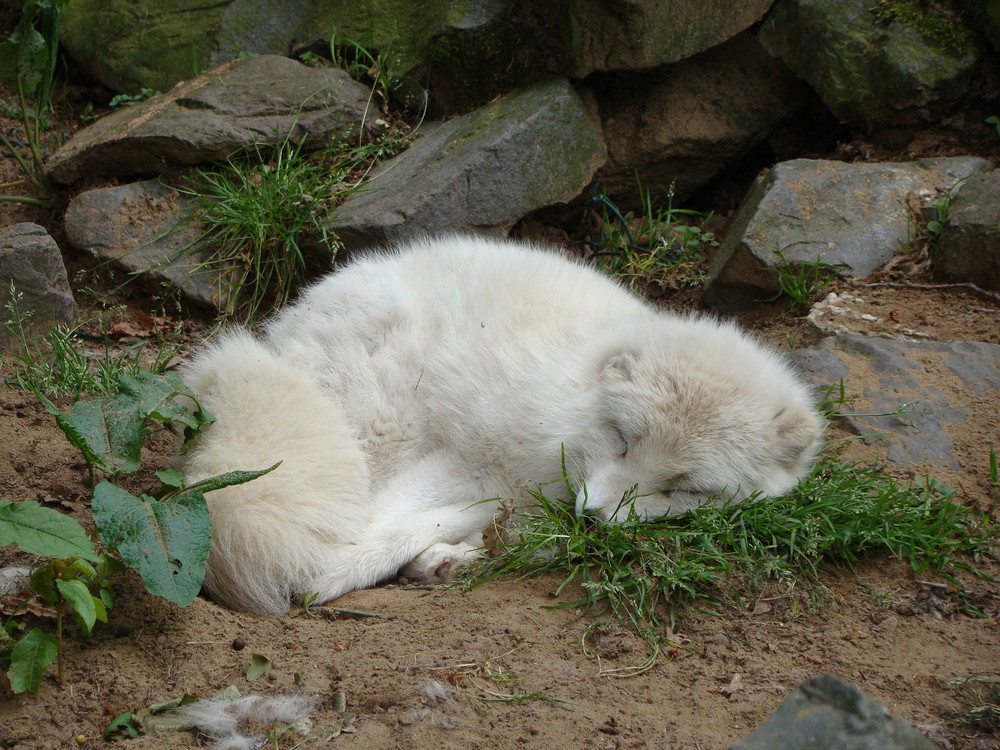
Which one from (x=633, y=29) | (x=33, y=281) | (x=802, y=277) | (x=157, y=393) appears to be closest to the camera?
(x=157, y=393)

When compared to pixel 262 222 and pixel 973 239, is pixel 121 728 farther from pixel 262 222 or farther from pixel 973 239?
pixel 973 239

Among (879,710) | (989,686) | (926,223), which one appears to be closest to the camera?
(879,710)

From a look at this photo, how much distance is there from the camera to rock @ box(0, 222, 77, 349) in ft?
14.1

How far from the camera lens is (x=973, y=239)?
4633 mm

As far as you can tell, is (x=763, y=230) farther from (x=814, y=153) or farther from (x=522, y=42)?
(x=522, y=42)

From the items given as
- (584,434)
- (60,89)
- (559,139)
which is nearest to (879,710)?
(584,434)

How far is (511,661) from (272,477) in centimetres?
108

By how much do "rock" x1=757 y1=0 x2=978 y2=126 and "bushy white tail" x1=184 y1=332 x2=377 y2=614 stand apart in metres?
3.96

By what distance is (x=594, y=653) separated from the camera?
8.79 ft

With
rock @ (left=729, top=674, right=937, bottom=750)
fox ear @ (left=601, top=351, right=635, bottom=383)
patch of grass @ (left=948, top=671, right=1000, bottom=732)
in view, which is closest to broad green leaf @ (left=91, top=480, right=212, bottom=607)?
rock @ (left=729, top=674, right=937, bottom=750)

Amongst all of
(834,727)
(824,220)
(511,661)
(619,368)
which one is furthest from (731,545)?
(824,220)

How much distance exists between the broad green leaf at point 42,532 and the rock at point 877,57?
16.8 feet

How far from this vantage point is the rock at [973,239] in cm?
460

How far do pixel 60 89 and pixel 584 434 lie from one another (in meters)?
5.28
